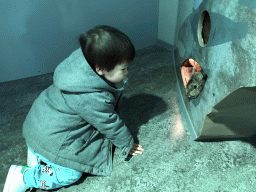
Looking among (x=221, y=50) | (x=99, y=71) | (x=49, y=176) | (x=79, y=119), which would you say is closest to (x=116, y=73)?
(x=99, y=71)

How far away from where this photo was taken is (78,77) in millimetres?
742

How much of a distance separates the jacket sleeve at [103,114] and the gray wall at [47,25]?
0.65 metres

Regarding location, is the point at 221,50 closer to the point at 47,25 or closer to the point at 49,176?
the point at 49,176

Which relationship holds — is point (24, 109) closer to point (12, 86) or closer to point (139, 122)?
point (12, 86)

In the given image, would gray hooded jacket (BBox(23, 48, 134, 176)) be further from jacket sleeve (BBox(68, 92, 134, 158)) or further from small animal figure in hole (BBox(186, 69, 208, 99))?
small animal figure in hole (BBox(186, 69, 208, 99))

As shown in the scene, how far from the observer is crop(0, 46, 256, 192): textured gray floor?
2.95 ft

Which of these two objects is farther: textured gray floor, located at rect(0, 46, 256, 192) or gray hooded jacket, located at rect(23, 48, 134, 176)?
textured gray floor, located at rect(0, 46, 256, 192)

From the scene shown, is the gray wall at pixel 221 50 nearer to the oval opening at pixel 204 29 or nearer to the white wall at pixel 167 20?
the oval opening at pixel 204 29

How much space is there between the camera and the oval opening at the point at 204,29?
0.88 meters

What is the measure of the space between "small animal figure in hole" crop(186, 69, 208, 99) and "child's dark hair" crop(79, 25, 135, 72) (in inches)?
13.1

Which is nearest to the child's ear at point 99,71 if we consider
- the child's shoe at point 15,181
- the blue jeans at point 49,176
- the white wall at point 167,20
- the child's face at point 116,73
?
the child's face at point 116,73

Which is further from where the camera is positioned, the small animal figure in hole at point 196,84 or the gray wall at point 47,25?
the gray wall at point 47,25

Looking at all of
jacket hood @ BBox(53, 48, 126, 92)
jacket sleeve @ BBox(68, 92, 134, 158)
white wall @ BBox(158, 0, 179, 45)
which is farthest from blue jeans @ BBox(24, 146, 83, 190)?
white wall @ BBox(158, 0, 179, 45)

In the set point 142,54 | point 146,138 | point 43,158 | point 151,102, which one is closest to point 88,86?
point 43,158
